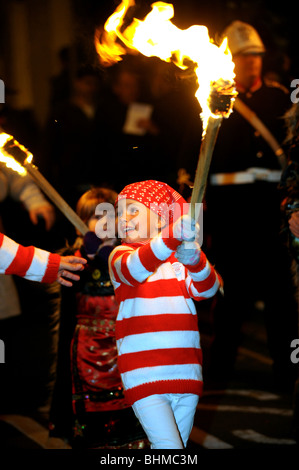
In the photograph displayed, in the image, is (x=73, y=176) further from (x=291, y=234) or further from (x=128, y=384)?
(x=128, y=384)

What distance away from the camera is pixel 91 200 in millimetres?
3990

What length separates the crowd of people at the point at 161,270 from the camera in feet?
10.3

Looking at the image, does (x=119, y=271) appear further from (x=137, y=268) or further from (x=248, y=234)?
(x=248, y=234)

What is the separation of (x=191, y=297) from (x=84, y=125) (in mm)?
5234

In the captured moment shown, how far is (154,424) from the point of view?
3031mm

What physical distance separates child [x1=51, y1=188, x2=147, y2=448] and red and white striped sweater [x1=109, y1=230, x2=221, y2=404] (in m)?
0.60

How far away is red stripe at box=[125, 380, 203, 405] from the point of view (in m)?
3.09

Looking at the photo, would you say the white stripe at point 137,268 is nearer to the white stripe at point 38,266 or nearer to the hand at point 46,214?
the white stripe at point 38,266

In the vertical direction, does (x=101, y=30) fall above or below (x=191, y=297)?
above

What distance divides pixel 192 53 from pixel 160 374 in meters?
1.44

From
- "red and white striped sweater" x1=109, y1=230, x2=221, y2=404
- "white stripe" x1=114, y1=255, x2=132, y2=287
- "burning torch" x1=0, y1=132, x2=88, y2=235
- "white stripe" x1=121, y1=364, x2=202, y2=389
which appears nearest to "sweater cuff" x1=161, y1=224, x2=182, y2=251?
"red and white striped sweater" x1=109, y1=230, x2=221, y2=404

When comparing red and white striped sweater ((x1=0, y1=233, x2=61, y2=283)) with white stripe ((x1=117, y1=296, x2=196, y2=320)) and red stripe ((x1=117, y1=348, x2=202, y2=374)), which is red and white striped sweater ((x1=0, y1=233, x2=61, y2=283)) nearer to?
white stripe ((x1=117, y1=296, x2=196, y2=320))

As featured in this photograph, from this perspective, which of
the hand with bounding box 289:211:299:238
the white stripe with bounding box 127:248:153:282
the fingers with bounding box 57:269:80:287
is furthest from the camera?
the hand with bounding box 289:211:299:238

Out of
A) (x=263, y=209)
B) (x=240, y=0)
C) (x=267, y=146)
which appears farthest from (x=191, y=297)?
(x=240, y=0)
